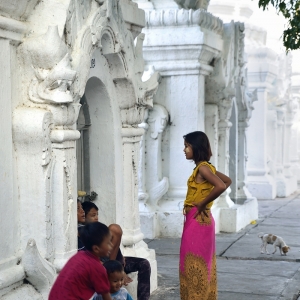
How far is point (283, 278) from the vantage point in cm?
751

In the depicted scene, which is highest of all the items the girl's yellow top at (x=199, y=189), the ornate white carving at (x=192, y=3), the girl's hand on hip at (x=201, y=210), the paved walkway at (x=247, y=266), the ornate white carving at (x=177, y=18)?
the ornate white carving at (x=192, y=3)

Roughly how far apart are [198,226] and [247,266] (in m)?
2.59

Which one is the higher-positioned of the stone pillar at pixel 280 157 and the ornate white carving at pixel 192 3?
the ornate white carving at pixel 192 3

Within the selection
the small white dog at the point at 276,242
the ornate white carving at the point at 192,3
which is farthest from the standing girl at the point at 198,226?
the ornate white carving at the point at 192,3

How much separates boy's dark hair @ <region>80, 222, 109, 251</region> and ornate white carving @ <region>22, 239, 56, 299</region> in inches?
26.1

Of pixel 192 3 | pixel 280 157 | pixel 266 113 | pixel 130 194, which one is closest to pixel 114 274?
pixel 130 194

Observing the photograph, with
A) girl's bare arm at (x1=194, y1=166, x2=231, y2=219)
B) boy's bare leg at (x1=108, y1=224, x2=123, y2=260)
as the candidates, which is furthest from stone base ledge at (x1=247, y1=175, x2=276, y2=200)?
boy's bare leg at (x1=108, y1=224, x2=123, y2=260)

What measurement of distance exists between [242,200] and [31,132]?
6.99 m

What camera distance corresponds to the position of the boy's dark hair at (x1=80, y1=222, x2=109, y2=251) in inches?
170

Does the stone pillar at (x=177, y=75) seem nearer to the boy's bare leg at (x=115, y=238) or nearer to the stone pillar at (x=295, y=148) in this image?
the boy's bare leg at (x=115, y=238)

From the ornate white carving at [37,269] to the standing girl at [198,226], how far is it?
120cm

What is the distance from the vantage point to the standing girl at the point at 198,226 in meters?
5.70

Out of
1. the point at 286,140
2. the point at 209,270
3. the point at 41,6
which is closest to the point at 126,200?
the point at 209,270

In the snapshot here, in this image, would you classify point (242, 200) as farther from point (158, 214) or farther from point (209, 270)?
point (209, 270)
